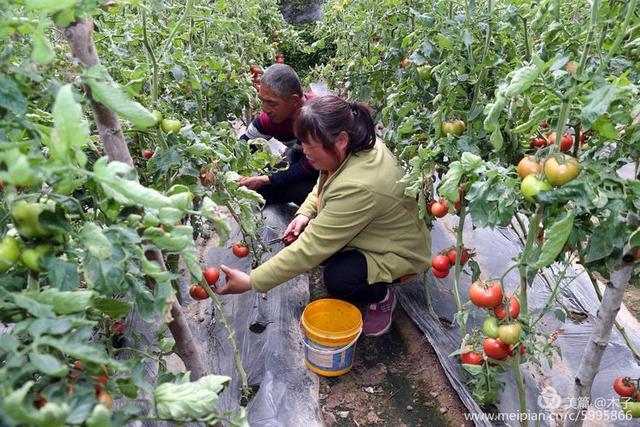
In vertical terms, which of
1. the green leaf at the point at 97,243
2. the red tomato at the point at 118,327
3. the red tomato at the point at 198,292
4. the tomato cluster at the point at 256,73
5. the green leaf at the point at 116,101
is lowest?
the red tomato at the point at 118,327

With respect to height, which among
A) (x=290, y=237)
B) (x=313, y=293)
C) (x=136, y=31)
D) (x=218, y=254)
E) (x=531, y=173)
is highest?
(x=136, y=31)

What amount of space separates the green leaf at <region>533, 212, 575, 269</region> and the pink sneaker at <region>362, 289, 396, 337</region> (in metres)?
1.27

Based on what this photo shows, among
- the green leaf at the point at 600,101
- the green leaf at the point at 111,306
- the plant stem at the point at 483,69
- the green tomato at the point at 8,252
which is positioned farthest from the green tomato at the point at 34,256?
the plant stem at the point at 483,69

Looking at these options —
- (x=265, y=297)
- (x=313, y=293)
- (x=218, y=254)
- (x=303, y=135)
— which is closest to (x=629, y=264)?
(x=303, y=135)

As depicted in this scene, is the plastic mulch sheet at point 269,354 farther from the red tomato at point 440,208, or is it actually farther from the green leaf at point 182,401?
the green leaf at point 182,401

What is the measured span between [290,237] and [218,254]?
58 cm

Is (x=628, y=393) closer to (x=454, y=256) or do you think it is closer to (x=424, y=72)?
(x=454, y=256)

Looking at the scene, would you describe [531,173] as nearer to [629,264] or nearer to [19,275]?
[629,264]

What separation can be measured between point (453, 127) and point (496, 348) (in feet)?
2.53

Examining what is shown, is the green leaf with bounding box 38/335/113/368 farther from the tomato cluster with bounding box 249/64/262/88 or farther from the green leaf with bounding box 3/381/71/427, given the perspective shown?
the tomato cluster with bounding box 249/64/262/88

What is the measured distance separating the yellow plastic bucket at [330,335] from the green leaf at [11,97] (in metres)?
1.43

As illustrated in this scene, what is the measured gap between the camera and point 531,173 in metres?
1.15

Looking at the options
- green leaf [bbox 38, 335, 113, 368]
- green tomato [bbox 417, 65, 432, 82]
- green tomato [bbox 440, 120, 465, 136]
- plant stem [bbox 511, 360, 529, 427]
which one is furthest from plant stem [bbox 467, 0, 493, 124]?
green leaf [bbox 38, 335, 113, 368]

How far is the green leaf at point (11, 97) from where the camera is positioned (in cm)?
75
